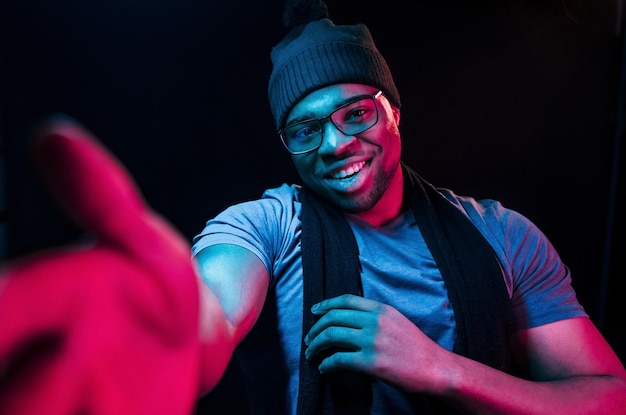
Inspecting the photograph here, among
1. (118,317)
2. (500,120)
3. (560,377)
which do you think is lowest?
(560,377)

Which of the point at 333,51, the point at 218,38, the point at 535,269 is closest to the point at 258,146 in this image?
the point at 218,38

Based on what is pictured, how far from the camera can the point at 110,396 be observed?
13.4 inches

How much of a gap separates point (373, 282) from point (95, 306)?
77cm

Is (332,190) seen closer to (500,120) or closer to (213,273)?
(213,273)

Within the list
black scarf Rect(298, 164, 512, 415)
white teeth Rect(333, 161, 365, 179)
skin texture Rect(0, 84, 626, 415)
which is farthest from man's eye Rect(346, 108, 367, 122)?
skin texture Rect(0, 84, 626, 415)

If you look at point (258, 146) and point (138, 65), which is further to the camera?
point (258, 146)

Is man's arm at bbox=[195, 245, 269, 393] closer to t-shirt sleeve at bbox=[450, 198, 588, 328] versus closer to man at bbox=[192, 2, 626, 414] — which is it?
man at bbox=[192, 2, 626, 414]

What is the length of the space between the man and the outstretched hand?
1.16ft

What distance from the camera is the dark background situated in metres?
1.18

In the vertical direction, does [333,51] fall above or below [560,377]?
above

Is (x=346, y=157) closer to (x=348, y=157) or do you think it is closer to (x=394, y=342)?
(x=348, y=157)

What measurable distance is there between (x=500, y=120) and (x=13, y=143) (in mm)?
1856

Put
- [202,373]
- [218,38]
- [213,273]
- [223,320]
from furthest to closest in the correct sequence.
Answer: [218,38] → [213,273] → [223,320] → [202,373]

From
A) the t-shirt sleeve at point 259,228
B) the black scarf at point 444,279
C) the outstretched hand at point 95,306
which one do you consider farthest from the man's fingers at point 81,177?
the black scarf at point 444,279
